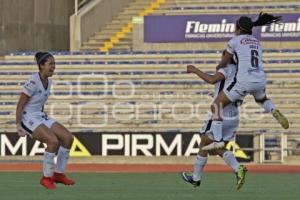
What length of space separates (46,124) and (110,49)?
21.0 m

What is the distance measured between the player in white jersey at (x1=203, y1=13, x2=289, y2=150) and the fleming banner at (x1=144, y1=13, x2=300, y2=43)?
63.1ft

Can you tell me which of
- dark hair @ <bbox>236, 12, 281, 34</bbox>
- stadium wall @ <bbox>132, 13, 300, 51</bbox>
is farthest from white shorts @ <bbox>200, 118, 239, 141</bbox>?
stadium wall @ <bbox>132, 13, 300, 51</bbox>

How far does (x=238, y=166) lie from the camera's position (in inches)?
511

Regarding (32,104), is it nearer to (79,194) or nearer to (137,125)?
(79,194)

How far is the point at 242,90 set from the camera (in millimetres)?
13133

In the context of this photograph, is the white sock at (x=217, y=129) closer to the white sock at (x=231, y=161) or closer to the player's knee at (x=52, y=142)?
the white sock at (x=231, y=161)

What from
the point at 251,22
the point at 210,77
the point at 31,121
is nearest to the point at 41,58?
the point at 31,121

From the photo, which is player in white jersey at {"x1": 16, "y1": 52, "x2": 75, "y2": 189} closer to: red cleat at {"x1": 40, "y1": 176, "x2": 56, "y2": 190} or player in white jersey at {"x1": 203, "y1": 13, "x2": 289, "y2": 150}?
red cleat at {"x1": 40, "y1": 176, "x2": 56, "y2": 190}

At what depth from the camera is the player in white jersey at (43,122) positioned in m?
13.9

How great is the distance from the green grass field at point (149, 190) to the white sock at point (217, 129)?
2.22 ft

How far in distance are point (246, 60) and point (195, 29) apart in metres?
20.0

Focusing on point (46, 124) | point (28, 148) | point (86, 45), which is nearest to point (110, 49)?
point (86, 45)

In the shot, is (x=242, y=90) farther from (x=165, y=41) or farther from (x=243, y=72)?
(x=165, y=41)

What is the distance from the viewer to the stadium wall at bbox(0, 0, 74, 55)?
111 feet
